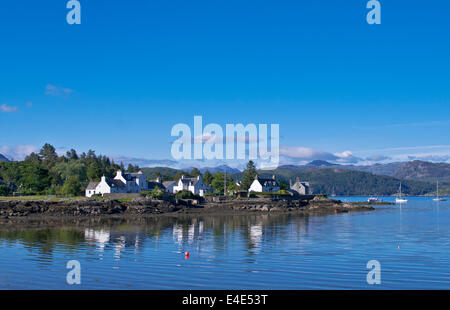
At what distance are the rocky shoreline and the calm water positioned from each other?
2463cm

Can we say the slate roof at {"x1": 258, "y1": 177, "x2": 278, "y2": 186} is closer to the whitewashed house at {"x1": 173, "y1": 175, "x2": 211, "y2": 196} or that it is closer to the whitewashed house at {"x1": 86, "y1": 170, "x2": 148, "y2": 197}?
the whitewashed house at {"x1": 173, "y1": 175, "x2": 211, "y2": 196}

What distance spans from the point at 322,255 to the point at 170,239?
16686 millimetres

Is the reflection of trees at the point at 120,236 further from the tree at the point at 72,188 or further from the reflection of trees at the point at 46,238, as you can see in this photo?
the tree at the point at 72,188

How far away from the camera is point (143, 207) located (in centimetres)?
8581

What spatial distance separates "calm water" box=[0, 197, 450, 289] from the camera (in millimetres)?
25750

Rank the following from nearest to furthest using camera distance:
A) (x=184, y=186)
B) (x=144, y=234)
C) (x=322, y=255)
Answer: (x=322, y=255) → (x=144, y=234) → (x=184, y=186)

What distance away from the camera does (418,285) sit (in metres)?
25.2

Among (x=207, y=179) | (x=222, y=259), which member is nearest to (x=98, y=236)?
(x=222, y=259)

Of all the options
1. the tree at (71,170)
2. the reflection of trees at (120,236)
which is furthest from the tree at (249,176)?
the reflection of trees at (120,236)

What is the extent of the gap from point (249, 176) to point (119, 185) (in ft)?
152

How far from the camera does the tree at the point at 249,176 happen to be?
468 ft
